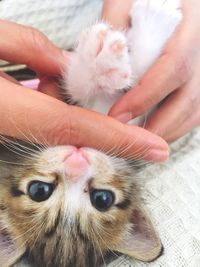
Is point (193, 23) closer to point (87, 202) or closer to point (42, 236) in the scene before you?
point (87, 202)

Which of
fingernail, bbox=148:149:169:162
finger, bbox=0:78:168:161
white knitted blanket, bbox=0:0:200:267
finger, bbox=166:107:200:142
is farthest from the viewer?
finger, bbox=166:107:200:142

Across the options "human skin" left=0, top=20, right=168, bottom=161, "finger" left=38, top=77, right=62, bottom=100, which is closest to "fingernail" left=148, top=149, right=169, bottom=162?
"human skin" left=0, top=20, right=168, bottom=161

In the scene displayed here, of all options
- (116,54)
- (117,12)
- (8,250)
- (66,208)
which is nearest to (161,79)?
(116,54)

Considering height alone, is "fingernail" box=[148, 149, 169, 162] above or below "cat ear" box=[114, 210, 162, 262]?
above

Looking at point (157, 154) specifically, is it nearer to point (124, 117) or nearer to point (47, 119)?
point (124, 117)

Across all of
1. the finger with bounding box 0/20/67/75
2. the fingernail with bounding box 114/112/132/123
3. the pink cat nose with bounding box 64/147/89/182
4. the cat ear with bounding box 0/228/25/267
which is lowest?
the cat ear with bounding box 0/228/25/267

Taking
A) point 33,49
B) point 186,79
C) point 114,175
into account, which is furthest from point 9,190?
point 186,79

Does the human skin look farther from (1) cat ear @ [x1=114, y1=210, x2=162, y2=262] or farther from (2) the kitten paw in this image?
(1) cat ear @ [x1=114, y1=210, x2=162, y2=262]
